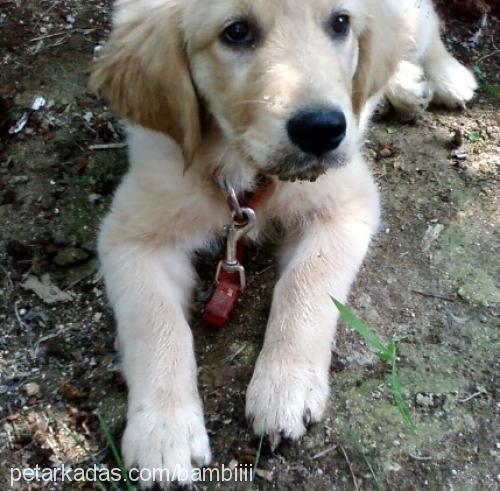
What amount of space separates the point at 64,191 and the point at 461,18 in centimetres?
276

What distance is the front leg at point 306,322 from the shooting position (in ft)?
7.80

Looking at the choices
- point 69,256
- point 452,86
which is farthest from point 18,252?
point 452,86

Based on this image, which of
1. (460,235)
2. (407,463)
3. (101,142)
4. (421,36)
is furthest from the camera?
(421,36)

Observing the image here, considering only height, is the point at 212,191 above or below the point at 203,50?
below

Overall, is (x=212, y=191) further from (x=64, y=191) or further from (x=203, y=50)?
(x=64, y=191)

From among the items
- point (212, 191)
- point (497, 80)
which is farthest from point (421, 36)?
point (212, 191)

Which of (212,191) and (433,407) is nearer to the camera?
(433,407)

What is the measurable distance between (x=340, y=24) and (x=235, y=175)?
2.29ft

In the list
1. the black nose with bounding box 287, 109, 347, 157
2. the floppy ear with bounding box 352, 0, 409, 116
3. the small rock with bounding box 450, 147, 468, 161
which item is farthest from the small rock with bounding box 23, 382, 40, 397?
the small rock with bounding box 450, 147, 468, 161

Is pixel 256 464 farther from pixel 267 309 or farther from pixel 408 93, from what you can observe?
pixel 408 93

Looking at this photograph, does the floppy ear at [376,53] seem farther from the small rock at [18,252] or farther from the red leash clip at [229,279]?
the small rock at [18,252]

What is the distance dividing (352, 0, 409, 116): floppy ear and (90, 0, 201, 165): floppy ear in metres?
0.71

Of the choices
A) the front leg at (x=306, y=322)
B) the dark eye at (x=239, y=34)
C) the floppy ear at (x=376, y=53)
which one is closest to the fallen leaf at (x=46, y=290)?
the front leg at (x=306, y=322)

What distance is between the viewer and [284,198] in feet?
9.86
